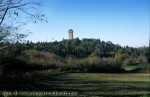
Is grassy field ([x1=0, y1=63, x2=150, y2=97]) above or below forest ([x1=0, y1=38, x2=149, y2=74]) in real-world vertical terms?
below

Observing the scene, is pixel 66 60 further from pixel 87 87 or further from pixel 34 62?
pixel 87 87

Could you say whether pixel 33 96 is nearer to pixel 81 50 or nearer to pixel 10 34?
pixel 10 34

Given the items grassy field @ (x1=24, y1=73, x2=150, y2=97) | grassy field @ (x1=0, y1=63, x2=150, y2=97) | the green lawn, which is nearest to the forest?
grassy field @ (x1=0, y1=63, x2=150, y2=97)

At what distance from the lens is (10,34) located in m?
14.4

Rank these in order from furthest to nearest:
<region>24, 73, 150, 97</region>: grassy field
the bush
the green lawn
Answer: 1. the bush
2. <region>24, 73, 150, 97</region>: grassy field
3. the green lawn

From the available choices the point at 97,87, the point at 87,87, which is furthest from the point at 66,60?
the point at 87,87

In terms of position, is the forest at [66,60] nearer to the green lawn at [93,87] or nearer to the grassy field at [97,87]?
the green lawn at [93,87]

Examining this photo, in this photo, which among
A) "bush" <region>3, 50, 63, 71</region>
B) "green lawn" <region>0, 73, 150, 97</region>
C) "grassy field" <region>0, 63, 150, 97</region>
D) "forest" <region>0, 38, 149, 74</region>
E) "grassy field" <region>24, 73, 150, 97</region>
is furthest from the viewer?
"bush" <region>3, 50, 63, 71</region>

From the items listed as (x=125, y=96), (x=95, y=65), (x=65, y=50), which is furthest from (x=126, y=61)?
(x=125, y=96)

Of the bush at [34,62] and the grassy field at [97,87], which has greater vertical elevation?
the bush at [34,62]

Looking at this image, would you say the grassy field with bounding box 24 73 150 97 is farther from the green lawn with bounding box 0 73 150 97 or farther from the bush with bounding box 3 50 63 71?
the bush with bounding box 3 50 63 71

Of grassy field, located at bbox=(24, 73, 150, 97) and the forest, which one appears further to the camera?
the forest

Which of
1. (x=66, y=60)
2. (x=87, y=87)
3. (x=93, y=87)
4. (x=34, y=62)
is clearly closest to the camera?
(x=87, y=87)

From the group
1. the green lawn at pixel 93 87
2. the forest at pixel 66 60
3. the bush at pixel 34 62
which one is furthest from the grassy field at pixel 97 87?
the bush at pixel 34 62
